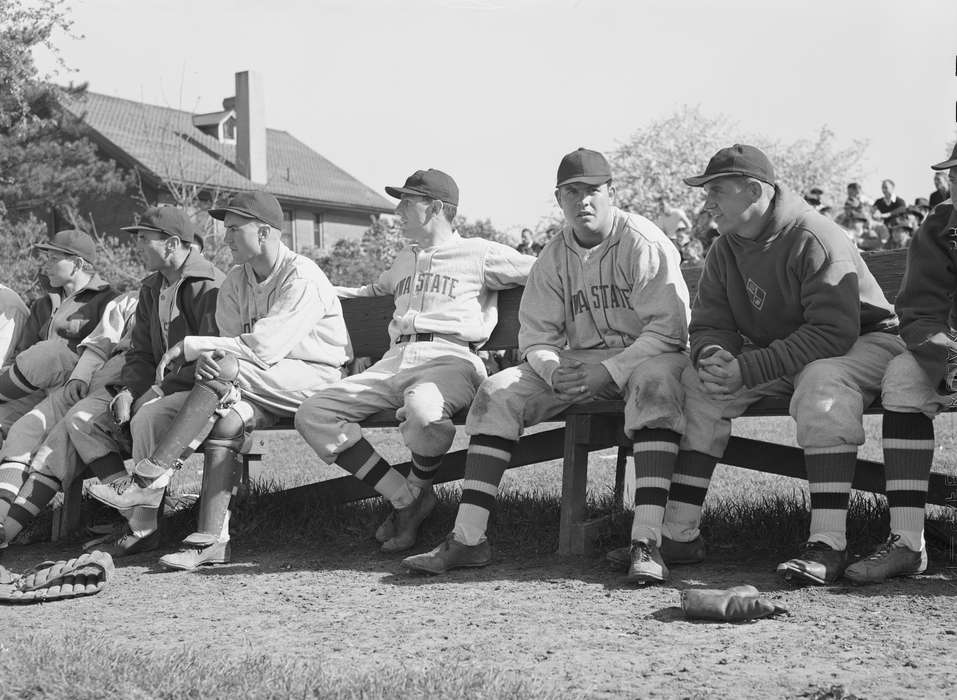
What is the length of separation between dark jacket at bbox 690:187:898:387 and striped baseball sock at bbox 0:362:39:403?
3.78 m

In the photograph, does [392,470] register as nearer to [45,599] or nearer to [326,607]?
[326,607]

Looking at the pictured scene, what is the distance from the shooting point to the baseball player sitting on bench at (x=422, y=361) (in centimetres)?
528

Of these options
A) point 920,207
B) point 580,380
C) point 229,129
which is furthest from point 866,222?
point 229,129

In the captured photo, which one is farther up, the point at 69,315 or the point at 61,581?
the point at 69,315

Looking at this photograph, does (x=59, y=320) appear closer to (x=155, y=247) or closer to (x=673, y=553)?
(x=155, y=247)

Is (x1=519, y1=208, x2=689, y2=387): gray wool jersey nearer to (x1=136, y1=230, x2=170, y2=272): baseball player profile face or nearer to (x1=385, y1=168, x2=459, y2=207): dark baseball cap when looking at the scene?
(x1=385, y1=168, x2=459, y2=207): dark baseball cap

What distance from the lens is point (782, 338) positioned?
4.71 meters

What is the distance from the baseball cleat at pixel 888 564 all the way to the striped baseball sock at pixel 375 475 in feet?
6.64

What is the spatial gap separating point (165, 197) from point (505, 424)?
35.6 m

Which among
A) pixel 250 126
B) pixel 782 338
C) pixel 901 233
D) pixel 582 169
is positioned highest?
pixel 250 126

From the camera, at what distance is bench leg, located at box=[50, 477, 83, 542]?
6.28 metres

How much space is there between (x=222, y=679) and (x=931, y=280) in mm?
2879

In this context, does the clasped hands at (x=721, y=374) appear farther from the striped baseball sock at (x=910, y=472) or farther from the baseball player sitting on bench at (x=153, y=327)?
the baseball player sitting on bench at (x=153, y=327)

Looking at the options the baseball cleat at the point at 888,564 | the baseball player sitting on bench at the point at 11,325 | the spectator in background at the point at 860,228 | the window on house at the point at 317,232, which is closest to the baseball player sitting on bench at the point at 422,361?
the baseball cleat at the point at 888,564
